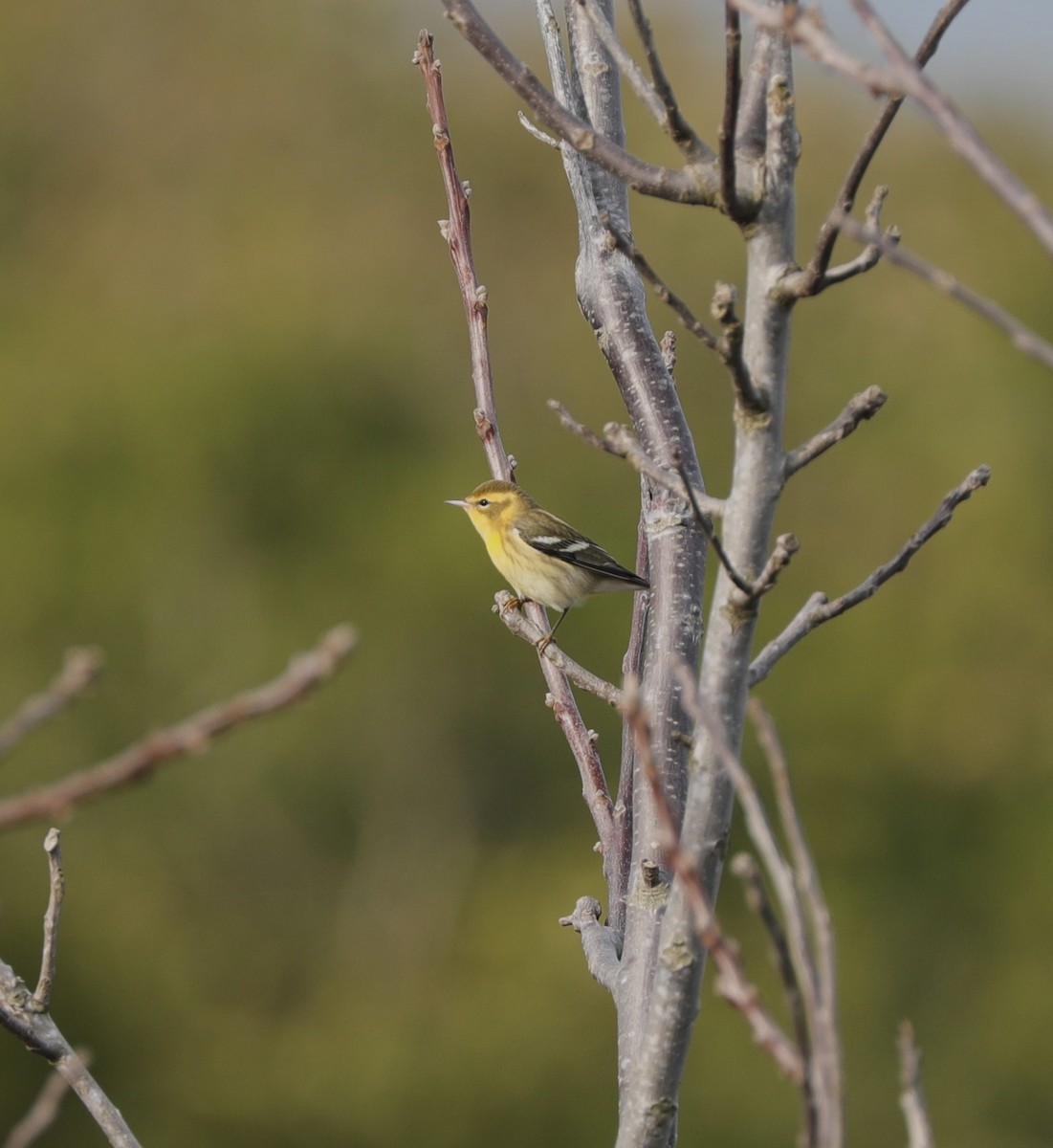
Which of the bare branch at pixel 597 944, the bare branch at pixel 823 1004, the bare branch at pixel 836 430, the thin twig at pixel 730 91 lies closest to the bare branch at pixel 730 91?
the thin twig at pixel 730 91

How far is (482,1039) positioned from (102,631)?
361 inches

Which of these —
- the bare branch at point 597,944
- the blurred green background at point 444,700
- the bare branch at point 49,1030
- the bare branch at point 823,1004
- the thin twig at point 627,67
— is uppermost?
the blurred green background at point 444,700

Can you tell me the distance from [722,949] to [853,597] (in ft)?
3.38

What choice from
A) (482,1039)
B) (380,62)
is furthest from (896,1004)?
(380,62)

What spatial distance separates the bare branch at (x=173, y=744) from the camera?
3.23 ft

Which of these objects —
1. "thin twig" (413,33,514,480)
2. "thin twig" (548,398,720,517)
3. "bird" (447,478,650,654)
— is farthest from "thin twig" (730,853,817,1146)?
"bird" (447,478,650,654)

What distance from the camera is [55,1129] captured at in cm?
1995

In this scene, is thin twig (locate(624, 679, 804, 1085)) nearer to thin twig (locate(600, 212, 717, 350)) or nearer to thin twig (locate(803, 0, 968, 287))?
thin twig (locate(600, 212, 717, 350))

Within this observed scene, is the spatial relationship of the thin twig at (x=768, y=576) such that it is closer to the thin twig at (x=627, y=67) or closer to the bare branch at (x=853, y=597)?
the bare branch at (x=853, y=597)

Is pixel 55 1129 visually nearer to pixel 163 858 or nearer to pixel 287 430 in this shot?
pixel 163 858

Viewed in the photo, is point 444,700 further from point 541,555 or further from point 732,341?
point 732,341

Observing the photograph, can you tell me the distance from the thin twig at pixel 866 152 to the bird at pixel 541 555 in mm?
3740

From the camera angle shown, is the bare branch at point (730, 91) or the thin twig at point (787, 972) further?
the bare branch at point (730, 91)

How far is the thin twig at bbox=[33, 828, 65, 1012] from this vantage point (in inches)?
86.0
